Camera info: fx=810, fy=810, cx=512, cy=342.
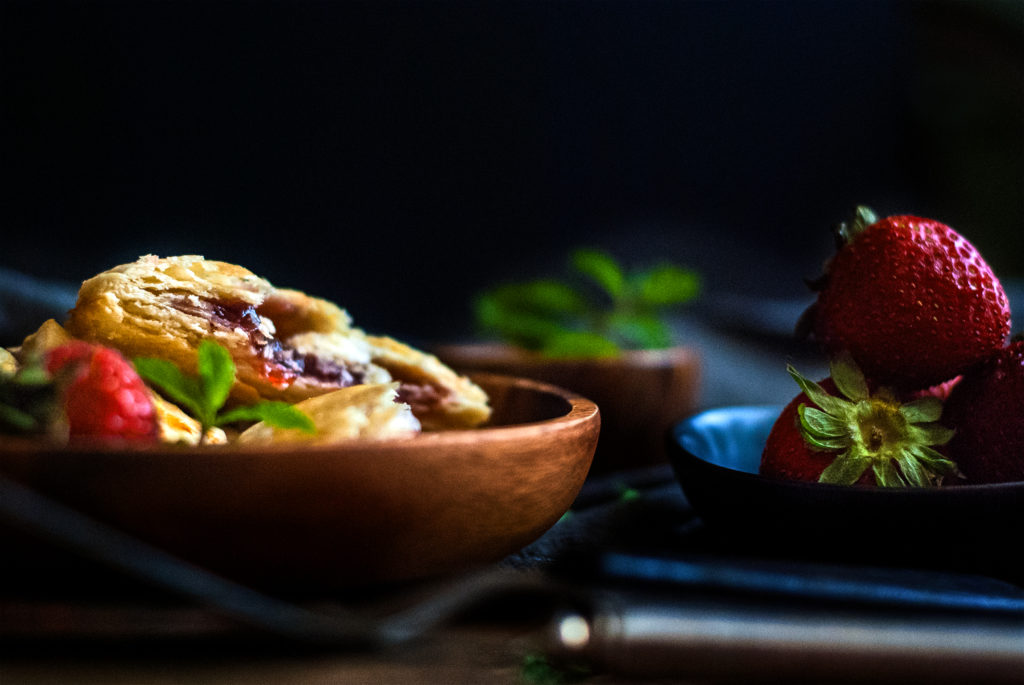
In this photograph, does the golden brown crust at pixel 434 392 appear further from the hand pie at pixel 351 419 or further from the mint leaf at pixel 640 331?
Result: the mint leaf at pixel 640 331

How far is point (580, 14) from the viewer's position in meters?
2.46

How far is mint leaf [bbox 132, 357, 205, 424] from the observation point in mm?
431

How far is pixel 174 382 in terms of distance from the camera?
44cm

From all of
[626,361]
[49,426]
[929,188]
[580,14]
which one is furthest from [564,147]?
[49,426]

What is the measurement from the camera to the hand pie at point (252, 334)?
0.49 meters

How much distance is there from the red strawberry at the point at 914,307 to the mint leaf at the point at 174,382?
426mm

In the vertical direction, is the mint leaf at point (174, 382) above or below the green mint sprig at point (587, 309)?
above

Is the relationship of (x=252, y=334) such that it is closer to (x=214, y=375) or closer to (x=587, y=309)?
(x=214, y=375)

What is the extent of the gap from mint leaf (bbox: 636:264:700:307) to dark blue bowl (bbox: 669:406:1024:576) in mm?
624

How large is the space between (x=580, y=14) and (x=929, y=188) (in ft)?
4.18

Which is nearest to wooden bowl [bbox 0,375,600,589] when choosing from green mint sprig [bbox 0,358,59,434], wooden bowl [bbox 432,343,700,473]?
green mint sprig [bbox 0,358,59,434]

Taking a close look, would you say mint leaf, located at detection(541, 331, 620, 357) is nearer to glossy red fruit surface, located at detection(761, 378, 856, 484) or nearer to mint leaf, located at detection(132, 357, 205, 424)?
glossy red fruit surface, located at detection(761, 378, 856, 484)

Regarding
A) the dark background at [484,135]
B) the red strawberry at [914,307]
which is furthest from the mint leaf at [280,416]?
the dark background at [484,135]

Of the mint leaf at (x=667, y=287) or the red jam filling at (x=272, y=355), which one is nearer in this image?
the red jam filling at (x=272, y=355)
